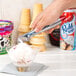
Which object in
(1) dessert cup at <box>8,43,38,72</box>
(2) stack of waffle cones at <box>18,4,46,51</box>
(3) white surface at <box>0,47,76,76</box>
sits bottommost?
(3) white surface at <box>0,47,76,76</box>

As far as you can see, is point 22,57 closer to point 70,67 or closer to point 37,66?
point 37,66

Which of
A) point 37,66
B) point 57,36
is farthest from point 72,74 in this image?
point 57,36

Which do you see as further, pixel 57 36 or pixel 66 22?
pixel 57 36

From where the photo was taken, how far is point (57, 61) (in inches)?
43.8

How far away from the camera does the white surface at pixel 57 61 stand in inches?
37.9

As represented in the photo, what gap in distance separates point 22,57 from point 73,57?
343 millimetres

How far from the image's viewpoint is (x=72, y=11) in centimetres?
129

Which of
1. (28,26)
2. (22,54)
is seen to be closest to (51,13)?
(22,54)

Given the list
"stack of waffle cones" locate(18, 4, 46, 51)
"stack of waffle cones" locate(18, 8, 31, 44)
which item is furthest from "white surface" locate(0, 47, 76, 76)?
"stack of waffle cones" locate(18, 8, 31, 44)

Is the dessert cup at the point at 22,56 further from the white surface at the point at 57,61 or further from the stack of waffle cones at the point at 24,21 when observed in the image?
the stack of waffle cones at the point at 24,21

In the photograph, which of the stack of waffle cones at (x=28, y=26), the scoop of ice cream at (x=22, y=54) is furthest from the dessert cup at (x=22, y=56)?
the stack of waffle cones at (x=28, y=26)

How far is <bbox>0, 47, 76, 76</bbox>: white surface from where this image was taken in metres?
0.96

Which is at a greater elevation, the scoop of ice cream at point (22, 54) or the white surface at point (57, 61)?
the scoop of ice cream at point (22, 54)

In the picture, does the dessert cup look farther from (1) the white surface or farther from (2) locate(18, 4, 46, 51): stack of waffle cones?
(2) locate(18, 4, 46, 51): stack of waffle cones
